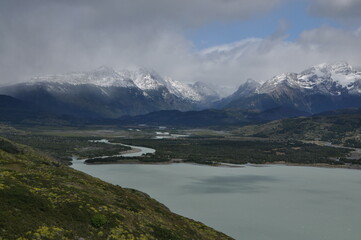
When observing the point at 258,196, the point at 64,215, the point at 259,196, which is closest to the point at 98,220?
the point at 64,215

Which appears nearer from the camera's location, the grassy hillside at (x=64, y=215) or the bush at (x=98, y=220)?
the grassy hillside at (x=64, y=215)

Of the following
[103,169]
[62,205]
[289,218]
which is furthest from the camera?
[103,169]

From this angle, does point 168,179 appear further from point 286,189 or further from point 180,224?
point 180,224

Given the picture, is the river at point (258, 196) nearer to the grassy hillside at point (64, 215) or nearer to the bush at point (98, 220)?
the grassy hillside at point (64, 215)

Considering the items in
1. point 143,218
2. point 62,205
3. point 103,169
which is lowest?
point 103,169

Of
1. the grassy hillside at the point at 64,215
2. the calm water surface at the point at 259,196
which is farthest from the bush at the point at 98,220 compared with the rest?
the calm water surface at the point at 259,196

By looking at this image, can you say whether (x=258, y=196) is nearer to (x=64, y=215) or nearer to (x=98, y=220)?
(x=98, y=220)

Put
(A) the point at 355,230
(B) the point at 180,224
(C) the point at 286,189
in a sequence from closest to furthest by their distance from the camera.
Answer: (B) the point at 180,224 < (A) the point at 355,230 < (C) the point at 286,189

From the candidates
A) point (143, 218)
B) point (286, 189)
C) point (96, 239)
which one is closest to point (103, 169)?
point (286, 189)

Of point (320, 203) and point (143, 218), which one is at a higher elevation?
point (143, 218)
